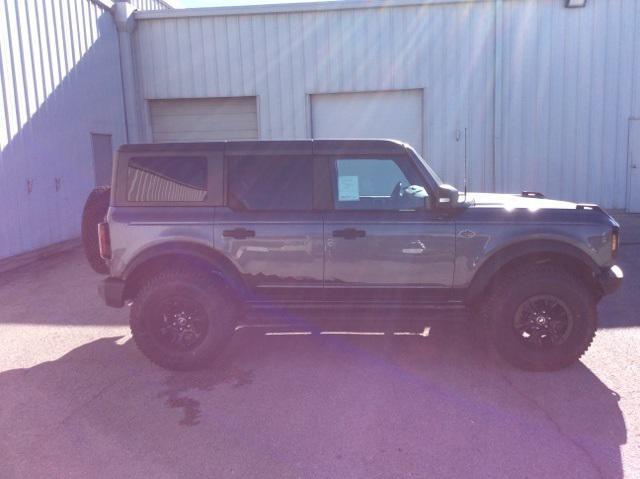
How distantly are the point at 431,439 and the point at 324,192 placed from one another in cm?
208

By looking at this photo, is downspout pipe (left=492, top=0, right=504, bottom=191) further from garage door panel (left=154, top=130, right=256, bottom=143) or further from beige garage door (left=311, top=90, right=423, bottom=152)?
garage door panel (left=154, top=130, right=256, bottom=143)

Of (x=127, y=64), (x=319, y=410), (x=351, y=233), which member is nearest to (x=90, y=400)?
(x=319, y=410)

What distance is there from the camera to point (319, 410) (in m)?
3.80

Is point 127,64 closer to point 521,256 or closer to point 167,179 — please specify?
point 167,179

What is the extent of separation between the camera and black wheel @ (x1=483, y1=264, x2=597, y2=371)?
4.32 metres

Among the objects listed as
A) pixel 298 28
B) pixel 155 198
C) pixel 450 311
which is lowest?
pixel 450 311

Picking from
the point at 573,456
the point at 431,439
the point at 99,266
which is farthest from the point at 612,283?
the point at 99,266

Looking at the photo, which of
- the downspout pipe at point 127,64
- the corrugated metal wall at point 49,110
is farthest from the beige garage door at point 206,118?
the corrugated metal wall at point 49,110

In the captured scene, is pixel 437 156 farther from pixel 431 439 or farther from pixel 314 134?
pixel 431 439

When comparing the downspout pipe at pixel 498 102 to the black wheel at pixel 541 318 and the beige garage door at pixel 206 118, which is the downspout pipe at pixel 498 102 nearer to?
the beige garage door at pixel 206 118

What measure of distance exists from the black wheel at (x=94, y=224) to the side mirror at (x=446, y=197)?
292 cm

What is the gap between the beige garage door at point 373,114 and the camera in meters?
13.0

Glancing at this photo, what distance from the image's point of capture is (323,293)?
4512 mm

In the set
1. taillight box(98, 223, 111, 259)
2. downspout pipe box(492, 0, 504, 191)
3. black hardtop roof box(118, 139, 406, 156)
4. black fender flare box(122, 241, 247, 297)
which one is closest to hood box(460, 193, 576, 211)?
black hardtop roof box(118, 139, 406, 156)
